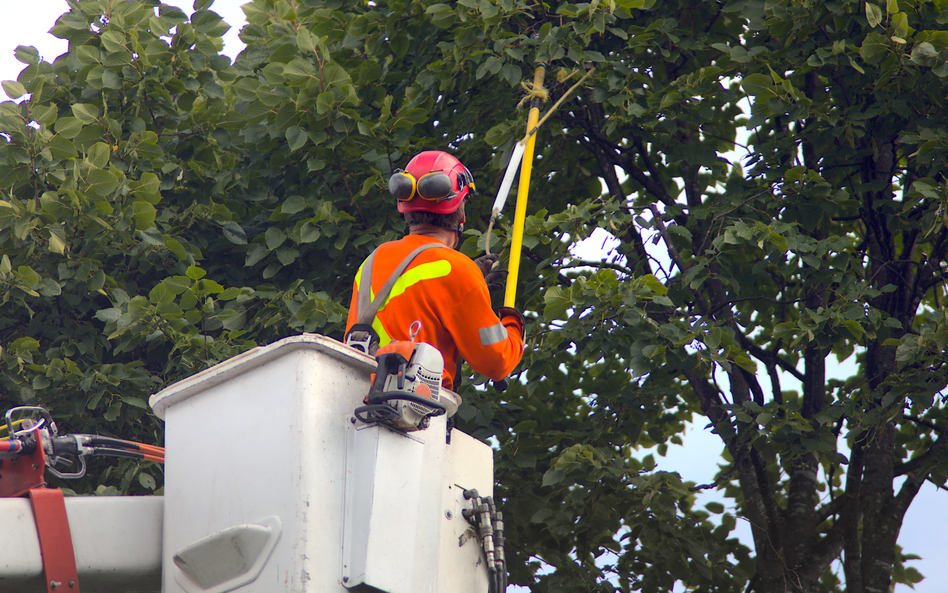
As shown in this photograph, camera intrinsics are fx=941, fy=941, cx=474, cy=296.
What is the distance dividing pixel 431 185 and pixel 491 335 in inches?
29.6

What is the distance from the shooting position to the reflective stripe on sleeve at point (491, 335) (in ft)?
13.2

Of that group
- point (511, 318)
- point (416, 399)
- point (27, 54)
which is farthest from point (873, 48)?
point (27, 54)

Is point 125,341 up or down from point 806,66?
down

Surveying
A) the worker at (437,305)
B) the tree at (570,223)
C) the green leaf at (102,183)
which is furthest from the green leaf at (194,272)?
the worker at (437,305)

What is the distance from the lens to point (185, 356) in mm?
6512

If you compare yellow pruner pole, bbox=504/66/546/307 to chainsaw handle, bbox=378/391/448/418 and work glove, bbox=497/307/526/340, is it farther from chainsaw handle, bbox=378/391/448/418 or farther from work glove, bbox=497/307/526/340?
chainsaw handle, bbox=378/391/448/418

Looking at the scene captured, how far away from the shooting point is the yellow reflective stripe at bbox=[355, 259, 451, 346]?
402 centimetres

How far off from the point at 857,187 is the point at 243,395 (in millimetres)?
6110

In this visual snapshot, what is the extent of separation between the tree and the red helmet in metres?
1.81

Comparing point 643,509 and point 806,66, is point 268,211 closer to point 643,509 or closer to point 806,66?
point 643,509

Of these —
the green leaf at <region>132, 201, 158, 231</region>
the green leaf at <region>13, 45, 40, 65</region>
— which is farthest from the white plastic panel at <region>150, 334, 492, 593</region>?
the green leaf at <region>13, 45, 40, 65</region>

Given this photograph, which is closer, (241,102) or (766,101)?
(766,101)

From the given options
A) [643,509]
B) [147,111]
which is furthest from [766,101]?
[147,111]

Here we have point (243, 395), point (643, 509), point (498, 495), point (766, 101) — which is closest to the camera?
point (243, 395)
